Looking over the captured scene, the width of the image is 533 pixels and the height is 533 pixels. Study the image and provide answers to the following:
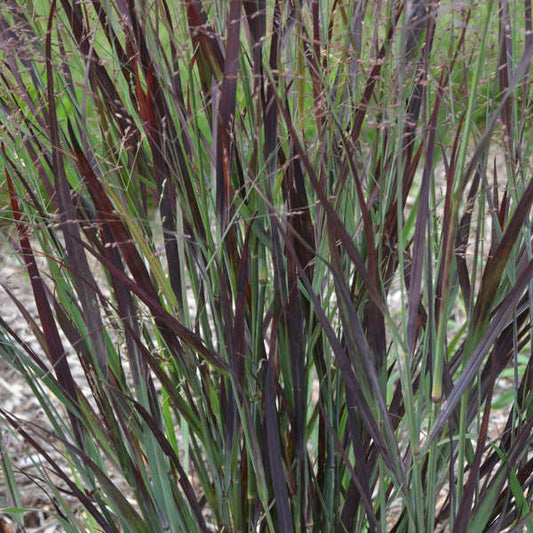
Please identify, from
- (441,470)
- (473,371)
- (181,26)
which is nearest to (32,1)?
(181,26)

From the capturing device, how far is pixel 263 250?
2.53ft

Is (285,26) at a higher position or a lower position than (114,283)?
higher

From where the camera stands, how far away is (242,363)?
2.26 ft

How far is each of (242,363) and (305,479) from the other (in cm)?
21

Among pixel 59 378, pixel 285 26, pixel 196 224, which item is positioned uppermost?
pixel 285 26

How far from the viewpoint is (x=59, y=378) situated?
2.48 ft

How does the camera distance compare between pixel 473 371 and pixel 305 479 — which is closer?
pixel 473 371

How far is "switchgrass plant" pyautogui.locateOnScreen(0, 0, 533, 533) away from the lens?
0.61 m

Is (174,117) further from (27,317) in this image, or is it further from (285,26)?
(27,317)

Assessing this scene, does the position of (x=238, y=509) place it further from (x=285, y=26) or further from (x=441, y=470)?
(x=285, y=26)

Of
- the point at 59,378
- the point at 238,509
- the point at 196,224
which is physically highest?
the point at 196,224

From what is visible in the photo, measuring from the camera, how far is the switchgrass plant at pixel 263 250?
61 cm

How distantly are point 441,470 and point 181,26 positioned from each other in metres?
0.57

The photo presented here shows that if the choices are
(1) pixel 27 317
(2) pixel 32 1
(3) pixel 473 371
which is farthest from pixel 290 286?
(2) pixel 32 1
